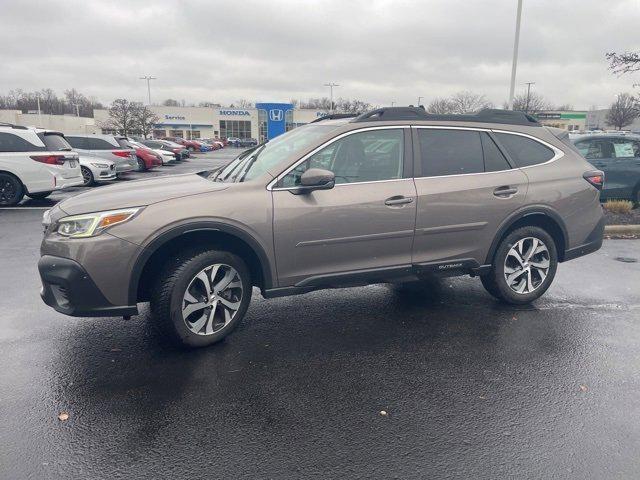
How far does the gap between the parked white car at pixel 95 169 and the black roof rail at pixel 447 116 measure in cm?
1309

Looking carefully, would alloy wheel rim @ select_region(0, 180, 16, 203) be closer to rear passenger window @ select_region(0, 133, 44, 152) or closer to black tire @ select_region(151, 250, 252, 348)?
rear passenger window @ select_region(0, 133, 44, 152)

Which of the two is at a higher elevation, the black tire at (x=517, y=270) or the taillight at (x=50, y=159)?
the taillight at (x=50, y=159)

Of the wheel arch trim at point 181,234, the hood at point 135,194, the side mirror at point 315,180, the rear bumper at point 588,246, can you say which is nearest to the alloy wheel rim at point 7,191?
the hood at point 135,194

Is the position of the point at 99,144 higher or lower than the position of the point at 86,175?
higher

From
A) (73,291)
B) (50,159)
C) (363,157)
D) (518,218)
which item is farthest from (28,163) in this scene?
(518,218)

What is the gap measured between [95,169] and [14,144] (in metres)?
4.19

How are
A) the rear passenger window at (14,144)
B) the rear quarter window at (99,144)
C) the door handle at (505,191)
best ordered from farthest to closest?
the rear quarter window at (99,144), the rear passenger window at (14,144), the door handle at (505,191)

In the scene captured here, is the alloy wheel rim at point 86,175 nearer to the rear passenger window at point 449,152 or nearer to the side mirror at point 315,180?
the side mirror at point 315,180

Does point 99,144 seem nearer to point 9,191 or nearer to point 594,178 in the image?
point 9,191

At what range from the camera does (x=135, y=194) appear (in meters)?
3.76

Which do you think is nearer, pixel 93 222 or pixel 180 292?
pixel 93 222

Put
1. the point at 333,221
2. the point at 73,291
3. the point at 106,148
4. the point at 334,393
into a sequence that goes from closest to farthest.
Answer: the point at 334,393
the point at 73,291
the point at 333,221
the point at 106,148

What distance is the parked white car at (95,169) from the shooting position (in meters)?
15.0

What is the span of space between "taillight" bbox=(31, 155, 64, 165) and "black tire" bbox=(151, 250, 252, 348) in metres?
9.20
